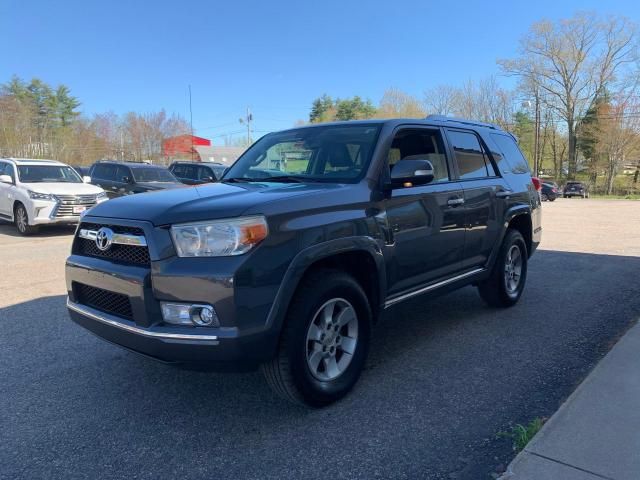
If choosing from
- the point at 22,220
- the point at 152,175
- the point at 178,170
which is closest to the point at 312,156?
the point at 22,220

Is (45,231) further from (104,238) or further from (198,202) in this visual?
(198,202)

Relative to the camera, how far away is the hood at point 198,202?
2816 millimetres

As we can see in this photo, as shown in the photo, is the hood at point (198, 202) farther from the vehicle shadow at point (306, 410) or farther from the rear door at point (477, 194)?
the rear door at point (477, 194)

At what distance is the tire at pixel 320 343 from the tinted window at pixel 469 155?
197 cm

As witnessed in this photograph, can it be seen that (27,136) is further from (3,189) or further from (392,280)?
(392,280)

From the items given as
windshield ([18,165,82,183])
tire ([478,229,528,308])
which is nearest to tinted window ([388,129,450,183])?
tire ([478,229,528,308])

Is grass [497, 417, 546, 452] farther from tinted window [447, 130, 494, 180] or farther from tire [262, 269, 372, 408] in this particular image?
tinted window [447, 130, 494, 180]

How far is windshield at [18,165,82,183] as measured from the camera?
12000 mm

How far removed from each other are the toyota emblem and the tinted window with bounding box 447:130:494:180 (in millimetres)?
3060

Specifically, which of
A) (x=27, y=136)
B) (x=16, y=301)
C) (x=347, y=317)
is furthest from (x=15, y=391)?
(x=27, y=136)

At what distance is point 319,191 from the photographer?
3.24 meters

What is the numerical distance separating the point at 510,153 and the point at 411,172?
110 inches

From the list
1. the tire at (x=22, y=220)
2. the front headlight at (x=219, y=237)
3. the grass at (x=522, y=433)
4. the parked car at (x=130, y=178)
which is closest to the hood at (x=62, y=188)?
the tire at (x=22, y=220)

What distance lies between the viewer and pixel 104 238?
3.11 metres
